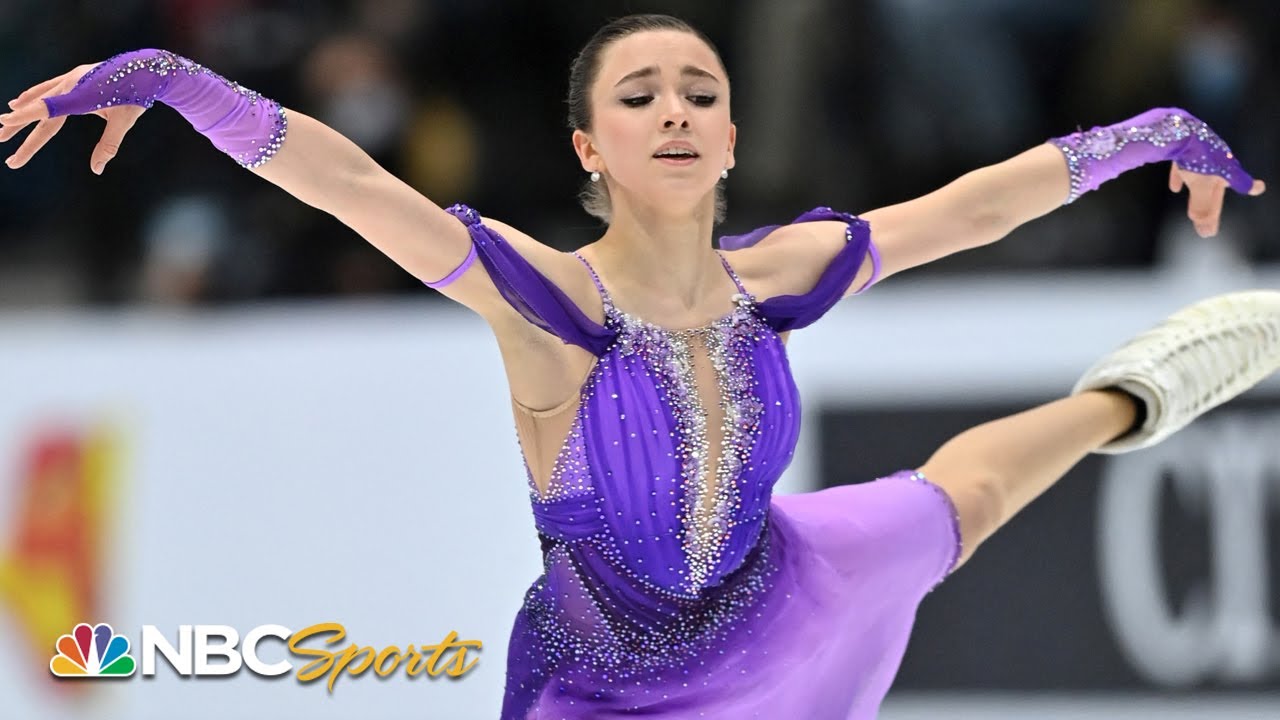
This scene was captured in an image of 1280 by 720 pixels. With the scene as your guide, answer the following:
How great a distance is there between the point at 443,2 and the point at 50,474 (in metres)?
2.05

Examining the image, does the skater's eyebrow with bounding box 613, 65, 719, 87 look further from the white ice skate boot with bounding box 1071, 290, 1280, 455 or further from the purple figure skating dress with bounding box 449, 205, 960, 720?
the white ice skate boot with bounding box 1071, 290, 1280, 455

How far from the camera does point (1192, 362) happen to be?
3127 mm

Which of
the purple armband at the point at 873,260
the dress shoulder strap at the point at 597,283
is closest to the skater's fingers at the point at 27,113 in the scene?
the dress shoulder strap at the point at 597,283

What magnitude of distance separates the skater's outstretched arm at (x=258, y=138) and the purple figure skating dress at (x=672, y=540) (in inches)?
4.0

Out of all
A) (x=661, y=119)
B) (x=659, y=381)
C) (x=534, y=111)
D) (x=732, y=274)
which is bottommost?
(x=659, y=381)

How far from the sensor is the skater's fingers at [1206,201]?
3.10 metres

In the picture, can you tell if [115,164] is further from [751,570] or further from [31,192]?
[751,570]

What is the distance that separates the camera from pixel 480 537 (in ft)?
14.6

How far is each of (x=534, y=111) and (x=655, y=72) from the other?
2.76 metres

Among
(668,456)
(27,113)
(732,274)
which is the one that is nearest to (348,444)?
(732,274)

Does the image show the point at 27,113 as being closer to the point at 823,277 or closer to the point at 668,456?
the point at 668,456

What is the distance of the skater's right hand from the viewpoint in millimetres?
2131

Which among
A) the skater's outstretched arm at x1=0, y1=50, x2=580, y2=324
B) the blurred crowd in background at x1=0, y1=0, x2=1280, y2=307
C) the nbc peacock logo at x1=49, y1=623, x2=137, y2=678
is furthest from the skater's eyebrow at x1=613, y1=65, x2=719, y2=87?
the blurred crowd in background at x1=0, y1=0, x2=1280, y2=307

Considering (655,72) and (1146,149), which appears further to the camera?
(1146,149)
